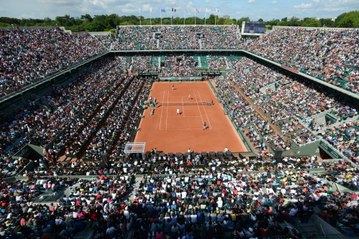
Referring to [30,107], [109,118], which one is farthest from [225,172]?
[30,107]

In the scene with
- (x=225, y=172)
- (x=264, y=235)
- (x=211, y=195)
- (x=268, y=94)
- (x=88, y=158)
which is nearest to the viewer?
(x=264, y=235)

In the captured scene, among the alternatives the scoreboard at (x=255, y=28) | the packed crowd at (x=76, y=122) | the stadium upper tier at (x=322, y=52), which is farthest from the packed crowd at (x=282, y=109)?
the scoreboard at (x=255, y=28)

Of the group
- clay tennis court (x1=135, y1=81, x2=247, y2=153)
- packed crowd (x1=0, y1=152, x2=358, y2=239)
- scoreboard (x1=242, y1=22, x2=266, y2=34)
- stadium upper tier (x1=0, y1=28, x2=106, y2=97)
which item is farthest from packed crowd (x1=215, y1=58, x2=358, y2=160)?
stadium upper tier (x1=0, y1=28, x2=106, y2=97)

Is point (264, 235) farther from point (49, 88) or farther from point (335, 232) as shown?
point (49, 88)

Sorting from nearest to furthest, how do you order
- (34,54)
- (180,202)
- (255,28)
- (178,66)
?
(180,202) < (34,54) < (178,66) < (255,28)

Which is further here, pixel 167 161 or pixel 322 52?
pixel 322 52

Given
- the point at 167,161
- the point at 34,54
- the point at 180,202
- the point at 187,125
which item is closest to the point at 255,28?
the point at 187,125

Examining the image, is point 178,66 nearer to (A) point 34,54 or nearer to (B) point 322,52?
(A) point 34,54
